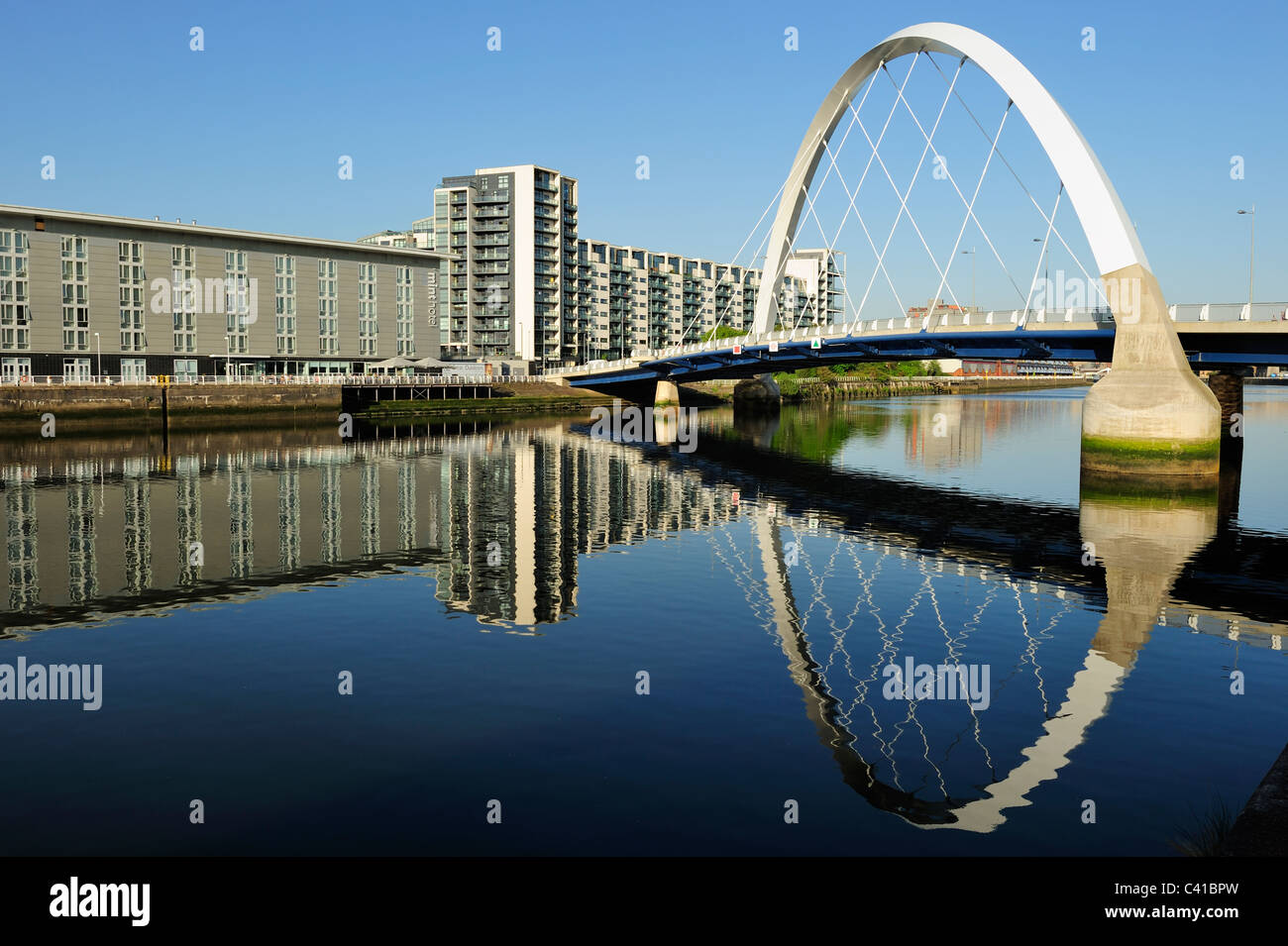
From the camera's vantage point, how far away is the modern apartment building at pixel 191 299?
92375 millimetres

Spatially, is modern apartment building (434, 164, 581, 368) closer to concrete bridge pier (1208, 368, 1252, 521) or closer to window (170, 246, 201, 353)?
window (170, 246, 201, 353)

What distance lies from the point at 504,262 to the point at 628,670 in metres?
146

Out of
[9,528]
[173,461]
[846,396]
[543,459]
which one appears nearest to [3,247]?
[173,461]

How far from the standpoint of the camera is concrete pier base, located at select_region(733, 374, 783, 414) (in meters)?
123

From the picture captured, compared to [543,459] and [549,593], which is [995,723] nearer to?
[549,593]

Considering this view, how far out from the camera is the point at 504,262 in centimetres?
15725

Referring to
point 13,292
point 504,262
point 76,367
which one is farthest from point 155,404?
point 504,262

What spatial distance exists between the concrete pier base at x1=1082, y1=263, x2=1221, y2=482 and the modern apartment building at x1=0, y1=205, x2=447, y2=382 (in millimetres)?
77894

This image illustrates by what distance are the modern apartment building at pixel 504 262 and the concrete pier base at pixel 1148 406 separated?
115 metres

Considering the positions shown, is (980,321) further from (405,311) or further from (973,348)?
(405,311)

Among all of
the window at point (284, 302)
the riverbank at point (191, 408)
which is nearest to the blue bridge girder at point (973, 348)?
the riverbank at point (191, 408)

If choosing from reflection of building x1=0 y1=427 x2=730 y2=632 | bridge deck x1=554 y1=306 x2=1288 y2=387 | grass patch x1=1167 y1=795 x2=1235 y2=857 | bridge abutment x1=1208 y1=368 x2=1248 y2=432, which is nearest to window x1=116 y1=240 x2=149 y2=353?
reflection of building x1=0 y1=427 x2=730 y2=632

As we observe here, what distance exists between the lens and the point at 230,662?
1756 centimetres
